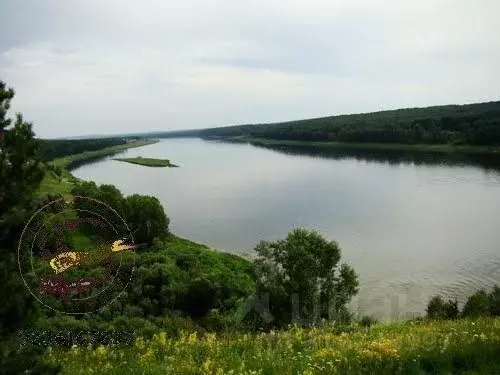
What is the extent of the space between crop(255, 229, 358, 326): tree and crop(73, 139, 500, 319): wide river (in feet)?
8.57

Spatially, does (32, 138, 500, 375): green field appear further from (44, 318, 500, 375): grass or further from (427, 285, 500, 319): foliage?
(427, 285, 500, 319): foliage

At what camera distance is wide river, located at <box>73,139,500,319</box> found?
3616 centimetres

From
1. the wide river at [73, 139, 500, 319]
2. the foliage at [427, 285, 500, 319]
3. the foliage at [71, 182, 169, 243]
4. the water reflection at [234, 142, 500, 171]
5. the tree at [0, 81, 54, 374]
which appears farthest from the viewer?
the water reflection at [234, 142, 500, 171]

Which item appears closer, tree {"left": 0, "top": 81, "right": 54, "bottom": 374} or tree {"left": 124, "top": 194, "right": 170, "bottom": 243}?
tree {"left": 0, "top": 81, "right": 54, "bottom": 374}

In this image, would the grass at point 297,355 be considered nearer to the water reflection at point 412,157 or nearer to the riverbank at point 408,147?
the water reflection at point 412,157

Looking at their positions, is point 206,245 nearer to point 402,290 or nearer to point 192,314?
point 192,314

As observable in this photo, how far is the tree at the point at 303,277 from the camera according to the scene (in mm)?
29203

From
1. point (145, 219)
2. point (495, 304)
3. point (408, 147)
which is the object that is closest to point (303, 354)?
point (495, 304)

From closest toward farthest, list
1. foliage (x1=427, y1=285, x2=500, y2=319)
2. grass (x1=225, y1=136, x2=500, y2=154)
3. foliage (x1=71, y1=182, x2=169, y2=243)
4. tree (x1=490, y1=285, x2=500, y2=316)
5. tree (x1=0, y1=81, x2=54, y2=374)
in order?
tree (x1=0, y1=81, x2=54, y2=374), foliage (x1=427, y1=285, x2=500, y2=319), tree (x1=490, y1=285, x2=500, y2=316), foliage (x1=71, y1=182, x2=169, y2=243), grass (x1=225, y1=136, x2=500, y2=154)

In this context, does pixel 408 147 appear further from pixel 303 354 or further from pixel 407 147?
pixel 303 354

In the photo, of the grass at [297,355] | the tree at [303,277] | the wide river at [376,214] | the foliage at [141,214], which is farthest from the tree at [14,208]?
the foliage at [141,214]

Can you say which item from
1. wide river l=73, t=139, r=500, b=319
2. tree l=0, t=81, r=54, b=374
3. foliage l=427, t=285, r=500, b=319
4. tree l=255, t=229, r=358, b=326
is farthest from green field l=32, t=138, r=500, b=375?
wide river l=73, t=139, r=500, b=319

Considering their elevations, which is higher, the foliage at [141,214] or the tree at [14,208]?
the tree at [14,208]

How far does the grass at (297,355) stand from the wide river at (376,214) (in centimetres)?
2057
